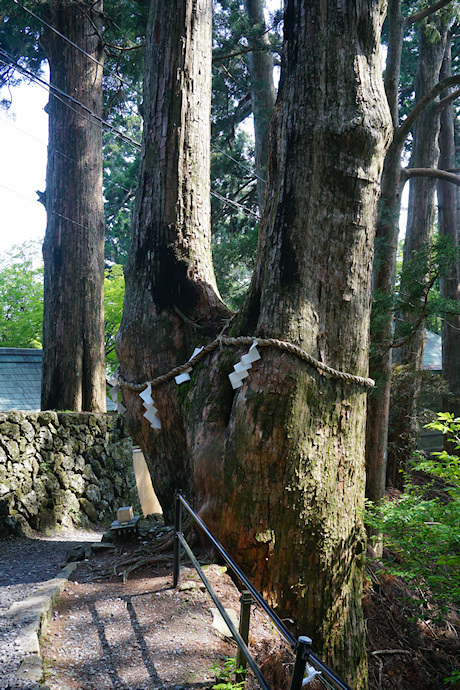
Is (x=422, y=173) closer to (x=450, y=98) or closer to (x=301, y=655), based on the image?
(x=450, y=98)

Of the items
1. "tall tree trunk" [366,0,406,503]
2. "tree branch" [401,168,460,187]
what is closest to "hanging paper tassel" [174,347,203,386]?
"tall tree trunk" [366,0,406,503]

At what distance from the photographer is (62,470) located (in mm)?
7246

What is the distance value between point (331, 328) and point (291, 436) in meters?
0.75

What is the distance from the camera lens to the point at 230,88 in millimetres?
13656

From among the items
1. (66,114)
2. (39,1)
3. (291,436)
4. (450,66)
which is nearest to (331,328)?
(291,436)

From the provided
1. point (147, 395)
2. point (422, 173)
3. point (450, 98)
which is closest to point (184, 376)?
point (147, 395)

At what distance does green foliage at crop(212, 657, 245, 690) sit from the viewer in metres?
2.18

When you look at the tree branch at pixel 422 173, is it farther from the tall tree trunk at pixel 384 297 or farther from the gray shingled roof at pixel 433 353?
the gray shingled roof at pixel 433 353

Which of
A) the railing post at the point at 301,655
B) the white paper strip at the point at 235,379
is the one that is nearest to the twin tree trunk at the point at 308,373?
the white paper strip at the point at 235,379

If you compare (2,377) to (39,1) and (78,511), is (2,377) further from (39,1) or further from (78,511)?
(39,1)

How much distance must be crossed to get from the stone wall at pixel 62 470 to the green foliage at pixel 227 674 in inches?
178

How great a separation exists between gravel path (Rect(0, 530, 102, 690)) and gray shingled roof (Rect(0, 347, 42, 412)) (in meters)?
5.05

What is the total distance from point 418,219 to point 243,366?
37.8 feet

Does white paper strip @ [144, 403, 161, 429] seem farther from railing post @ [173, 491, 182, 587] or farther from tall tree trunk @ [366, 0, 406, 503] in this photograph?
tall tree trunk @ [366, 0, 406, 503]
